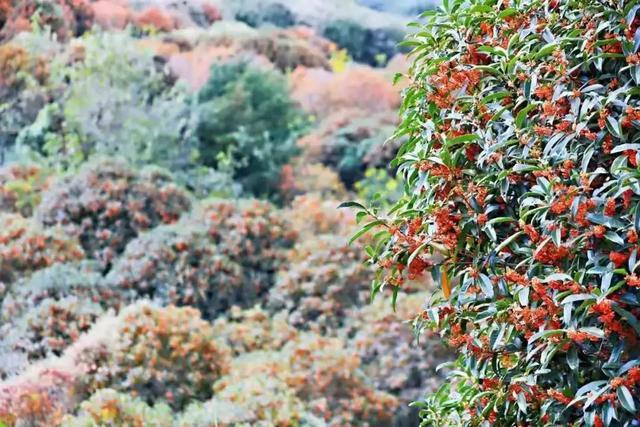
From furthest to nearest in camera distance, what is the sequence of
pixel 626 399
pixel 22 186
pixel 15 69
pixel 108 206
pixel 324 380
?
pixel 15 69, pixel 22 186, pixel 108 206, pixel 324 380, pixel 626 399

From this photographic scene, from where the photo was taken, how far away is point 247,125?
6.92 metres

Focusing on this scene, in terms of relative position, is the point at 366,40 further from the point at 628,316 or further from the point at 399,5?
the point at 628,316

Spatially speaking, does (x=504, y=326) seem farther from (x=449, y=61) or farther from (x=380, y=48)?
(x=380, y=48)

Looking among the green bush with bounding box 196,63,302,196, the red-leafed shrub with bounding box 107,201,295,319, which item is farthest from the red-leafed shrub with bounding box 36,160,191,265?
the green bush with bounding box 196,63,302,196

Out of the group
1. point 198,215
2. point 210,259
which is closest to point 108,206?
point 198,215

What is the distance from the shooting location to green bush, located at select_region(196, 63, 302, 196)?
6820 millimetres

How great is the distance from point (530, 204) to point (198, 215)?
4.05m

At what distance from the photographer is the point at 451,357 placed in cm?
461

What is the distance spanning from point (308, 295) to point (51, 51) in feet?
10.7

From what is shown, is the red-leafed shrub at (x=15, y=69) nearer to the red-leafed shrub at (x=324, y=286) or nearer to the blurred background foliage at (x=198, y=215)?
the blurred background foliage at (x=198, y=215)

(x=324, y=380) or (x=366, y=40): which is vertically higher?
(x=366, y=40)

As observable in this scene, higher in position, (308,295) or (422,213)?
(422,213)

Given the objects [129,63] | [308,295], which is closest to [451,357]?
[308,295]

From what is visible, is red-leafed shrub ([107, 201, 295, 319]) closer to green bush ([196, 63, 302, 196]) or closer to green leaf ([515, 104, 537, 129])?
green bush ([196, 63, 302, 196])
